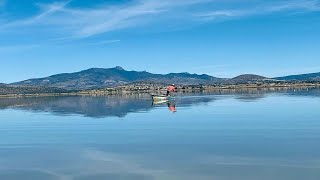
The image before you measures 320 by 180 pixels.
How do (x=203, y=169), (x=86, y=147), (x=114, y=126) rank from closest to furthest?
(x=203, y=169), (x=86, y=147), (x=114, y=126)

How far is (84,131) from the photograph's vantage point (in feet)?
151

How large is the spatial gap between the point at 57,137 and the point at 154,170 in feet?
62.1

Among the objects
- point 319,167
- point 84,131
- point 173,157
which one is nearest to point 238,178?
point 319,167

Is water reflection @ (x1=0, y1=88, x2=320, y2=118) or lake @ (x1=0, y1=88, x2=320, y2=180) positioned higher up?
water reflection @ (x1=0, y1=88, x2=320, y2=118)

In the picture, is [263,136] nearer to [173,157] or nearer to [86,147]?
[173,157]

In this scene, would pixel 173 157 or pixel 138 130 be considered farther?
pixel 138 130

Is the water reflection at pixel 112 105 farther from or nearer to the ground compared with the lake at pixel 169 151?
farther from the ground

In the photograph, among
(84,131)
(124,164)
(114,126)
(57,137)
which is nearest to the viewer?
(124,164)

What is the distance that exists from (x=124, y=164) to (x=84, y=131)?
63.8ft

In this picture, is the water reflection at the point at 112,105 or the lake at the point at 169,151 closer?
the lake at the point at 169,151

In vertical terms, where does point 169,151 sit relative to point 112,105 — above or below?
below

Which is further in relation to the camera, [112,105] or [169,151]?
[112,105]

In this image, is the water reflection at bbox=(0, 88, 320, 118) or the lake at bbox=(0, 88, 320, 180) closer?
the lake at bbox=(0, 88, 320, 180)

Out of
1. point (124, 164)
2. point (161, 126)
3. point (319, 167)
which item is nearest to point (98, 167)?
point (124, 164)
